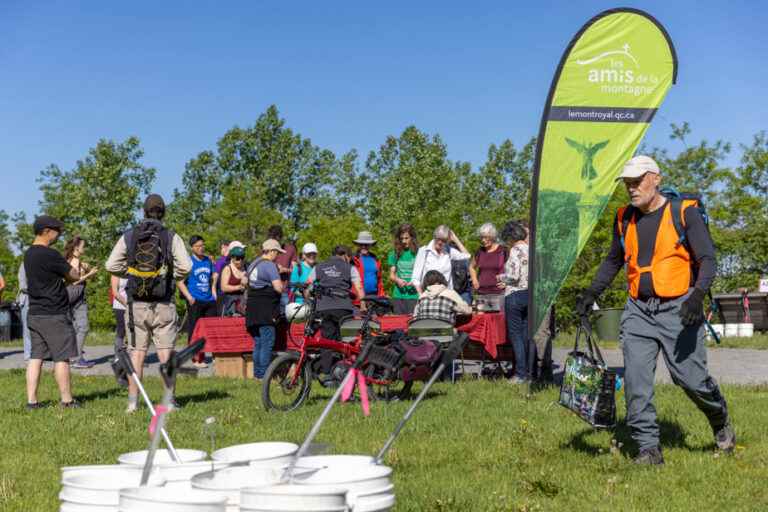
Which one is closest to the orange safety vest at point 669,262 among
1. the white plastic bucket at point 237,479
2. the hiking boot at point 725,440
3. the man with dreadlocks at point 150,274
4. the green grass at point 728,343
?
the hiking boot at point 725,440

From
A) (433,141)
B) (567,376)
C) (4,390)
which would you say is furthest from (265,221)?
(567,376)

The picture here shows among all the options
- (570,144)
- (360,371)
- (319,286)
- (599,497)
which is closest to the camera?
(360,371)

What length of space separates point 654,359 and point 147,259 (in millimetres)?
4922

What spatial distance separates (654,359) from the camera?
21.9ft

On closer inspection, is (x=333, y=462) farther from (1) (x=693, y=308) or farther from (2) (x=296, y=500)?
(1) (x=693, y=308)

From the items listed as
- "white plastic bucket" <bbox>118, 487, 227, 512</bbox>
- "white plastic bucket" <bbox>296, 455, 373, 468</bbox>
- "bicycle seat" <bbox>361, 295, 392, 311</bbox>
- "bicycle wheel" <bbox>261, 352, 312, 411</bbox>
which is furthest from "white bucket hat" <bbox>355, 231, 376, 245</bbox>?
"white plastic bucket" <bbox>118, 487, 227, 512</bbox>

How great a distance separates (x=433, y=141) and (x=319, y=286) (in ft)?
192

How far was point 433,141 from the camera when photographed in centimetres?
6900

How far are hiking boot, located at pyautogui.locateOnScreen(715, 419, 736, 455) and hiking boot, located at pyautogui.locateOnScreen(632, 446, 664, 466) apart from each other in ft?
1.93

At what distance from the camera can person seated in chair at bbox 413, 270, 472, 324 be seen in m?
12.0

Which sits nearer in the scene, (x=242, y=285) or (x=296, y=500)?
(x=296, y=500)

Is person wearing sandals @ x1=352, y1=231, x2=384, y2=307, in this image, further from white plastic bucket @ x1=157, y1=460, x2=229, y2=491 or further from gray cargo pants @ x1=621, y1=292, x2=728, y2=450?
white plastic bucket @ x1=157, y1=460, x2=229, y2=491

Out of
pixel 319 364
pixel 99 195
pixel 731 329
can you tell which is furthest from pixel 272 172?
pixel 319 364

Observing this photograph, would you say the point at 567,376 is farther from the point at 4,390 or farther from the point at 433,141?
the point at 433,141
